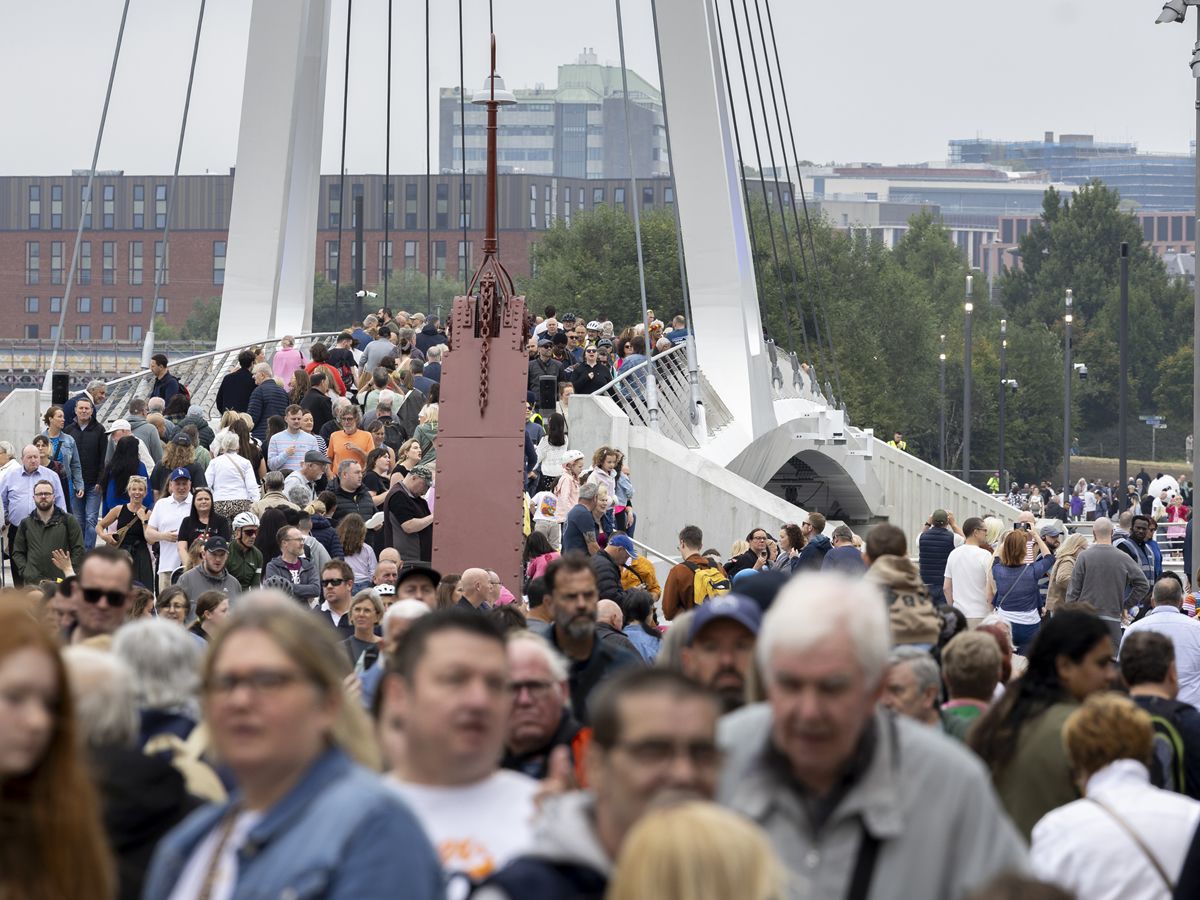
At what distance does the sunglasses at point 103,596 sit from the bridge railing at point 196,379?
20635 mm

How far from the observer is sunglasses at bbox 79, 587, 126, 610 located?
24.5 feet

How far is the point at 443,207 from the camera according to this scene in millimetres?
133375

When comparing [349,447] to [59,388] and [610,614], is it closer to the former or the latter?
[59,388]

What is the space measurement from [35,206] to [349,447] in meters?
111

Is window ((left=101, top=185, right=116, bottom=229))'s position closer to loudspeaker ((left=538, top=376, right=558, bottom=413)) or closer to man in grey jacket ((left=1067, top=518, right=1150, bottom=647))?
loudspeaker ((left=538, top=376, right=558, bottom=413))

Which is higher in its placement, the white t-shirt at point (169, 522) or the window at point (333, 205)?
the window at point (333, 205)

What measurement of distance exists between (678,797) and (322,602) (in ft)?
33.6

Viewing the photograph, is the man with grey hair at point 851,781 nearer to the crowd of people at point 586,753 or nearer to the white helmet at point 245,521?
the crowd of people at point 586,753

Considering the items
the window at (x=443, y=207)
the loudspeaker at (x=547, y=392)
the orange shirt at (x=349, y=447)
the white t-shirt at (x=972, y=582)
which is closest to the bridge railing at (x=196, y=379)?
the loudspeaker at (x=547, y=392)

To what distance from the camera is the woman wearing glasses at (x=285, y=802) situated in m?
3.98

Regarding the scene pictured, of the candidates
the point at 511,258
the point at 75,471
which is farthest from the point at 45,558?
the point at 511,258

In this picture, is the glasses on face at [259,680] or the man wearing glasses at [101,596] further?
the man wearing glasses at [101,596]

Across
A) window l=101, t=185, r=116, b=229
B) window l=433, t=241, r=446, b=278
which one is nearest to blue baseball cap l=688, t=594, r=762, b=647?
window l=433, t=241, r=446, b=278

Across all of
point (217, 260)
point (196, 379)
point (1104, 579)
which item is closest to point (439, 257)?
point (217, 260)
